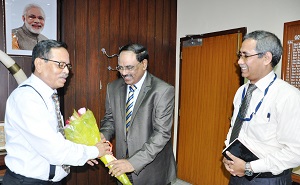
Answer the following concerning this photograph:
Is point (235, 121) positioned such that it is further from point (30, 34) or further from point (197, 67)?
point (30, 34)

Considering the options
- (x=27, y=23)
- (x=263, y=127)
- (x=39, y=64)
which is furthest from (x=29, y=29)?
(x=263, y=127)

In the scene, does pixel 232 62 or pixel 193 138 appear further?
pixel 193 138

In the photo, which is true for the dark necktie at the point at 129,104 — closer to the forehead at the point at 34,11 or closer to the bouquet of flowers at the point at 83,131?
the bouquet of flowers at the point at 83,131

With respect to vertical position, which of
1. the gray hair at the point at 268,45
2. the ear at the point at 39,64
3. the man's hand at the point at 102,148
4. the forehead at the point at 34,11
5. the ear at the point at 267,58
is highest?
the forehead at the point at 34,11

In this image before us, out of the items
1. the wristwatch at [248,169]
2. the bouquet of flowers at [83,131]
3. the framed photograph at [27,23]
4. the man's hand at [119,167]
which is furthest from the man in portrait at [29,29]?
the wristwatch at [248,169]

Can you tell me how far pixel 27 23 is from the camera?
2695 mm

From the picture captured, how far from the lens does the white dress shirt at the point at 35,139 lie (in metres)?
1.31

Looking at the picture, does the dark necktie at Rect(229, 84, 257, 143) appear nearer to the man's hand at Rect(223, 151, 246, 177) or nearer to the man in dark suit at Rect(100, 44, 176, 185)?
the man's hand at Rect(223, 151, 246, 177)

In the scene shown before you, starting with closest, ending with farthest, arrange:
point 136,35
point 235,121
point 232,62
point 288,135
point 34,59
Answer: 1. point 288,135
2. point 34,59
3. point 235,121
4. point 232,62
5. point 136,35

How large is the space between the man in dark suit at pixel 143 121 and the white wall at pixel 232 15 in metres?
1.46

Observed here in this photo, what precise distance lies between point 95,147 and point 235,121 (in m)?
0.93

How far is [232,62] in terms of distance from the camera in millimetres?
3080

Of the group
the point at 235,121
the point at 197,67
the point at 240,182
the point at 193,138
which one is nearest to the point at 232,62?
the point at 197,67

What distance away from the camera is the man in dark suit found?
176 cm
